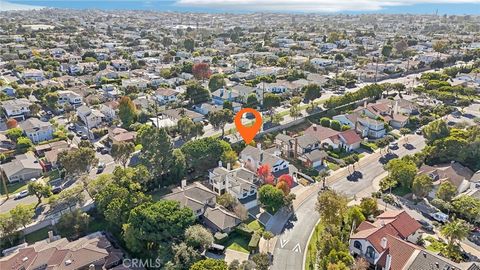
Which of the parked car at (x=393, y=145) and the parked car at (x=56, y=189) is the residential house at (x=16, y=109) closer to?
the parked car at (x=56, y=189)

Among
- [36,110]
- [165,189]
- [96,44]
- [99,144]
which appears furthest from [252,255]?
[96,44]

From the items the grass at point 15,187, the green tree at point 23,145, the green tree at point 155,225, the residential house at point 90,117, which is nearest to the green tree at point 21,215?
the green tree at point 155,225

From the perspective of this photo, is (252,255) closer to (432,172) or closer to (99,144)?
(432,172)

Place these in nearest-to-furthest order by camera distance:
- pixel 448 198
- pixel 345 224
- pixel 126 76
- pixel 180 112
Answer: pixel 345 224, pixel 448 198, pixel 180 112, pixel 126 76

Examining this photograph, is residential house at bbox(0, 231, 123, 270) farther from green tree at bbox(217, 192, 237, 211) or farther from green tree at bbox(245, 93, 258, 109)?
green tree at bbox(245, 93, 258, 109)

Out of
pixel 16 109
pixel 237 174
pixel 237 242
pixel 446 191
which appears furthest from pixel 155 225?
pixel 16 109

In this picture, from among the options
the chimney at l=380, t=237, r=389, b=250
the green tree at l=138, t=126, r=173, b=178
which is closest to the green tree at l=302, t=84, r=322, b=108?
the green tree at l=138, t=126, r=173, b=178

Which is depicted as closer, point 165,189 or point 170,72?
point 165,189

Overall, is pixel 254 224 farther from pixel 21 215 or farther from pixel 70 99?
pixel 70 99
